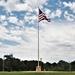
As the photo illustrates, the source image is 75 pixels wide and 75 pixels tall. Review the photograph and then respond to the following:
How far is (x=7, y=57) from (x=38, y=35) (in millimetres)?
73266

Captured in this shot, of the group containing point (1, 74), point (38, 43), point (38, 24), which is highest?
point (38, 24)

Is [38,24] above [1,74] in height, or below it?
above

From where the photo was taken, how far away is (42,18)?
38.4 meters

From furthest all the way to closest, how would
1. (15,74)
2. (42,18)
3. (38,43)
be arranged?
1. (38,43)
2. (42,18)
3. (15,74)

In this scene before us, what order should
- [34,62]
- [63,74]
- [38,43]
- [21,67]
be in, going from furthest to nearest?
1. [34,62]
2. [21,67]
3. [38,43]
4. [63,74]

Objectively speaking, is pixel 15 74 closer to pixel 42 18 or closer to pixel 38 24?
pixel 42 18

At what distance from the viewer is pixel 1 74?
888 inches

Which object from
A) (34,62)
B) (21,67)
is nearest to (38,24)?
(21,67)

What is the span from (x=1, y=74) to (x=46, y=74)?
13.8ft

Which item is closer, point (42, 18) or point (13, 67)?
point (42, 18)

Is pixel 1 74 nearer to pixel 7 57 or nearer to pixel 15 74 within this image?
pixel 15 74

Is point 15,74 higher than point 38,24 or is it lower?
lower

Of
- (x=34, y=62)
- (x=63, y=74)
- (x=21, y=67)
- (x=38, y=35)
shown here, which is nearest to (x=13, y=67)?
(x=21, y=67)

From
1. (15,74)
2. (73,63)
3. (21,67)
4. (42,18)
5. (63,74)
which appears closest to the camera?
(15,74)
